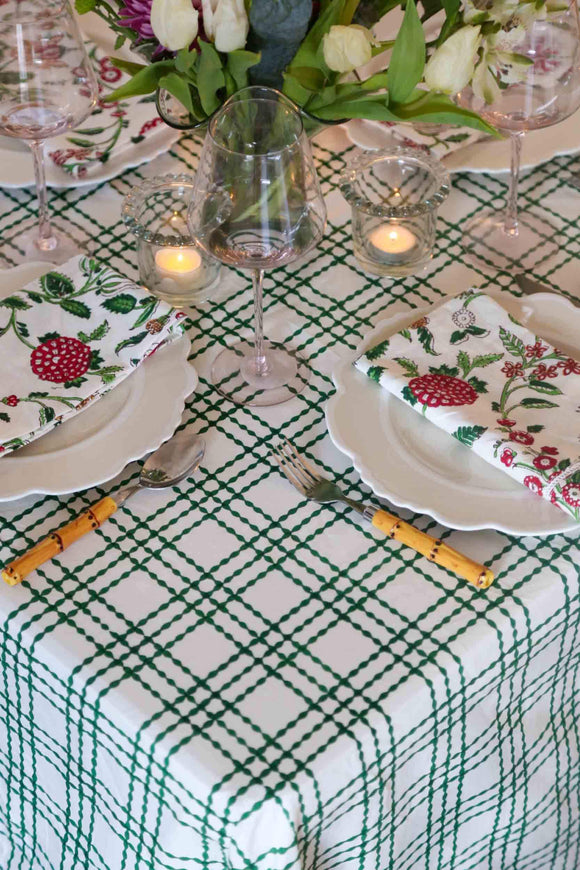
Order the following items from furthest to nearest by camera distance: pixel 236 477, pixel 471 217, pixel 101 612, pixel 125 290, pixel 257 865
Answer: pixel 471 217 → pixel 125 290 → pixel 236 477 → pixel 101 612 → pixel 257 865

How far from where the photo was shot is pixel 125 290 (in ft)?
3.74

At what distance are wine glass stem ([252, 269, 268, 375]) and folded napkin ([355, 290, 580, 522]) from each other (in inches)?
4.3

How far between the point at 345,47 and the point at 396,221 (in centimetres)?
33

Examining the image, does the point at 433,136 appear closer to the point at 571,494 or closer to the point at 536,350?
the point at 536,350

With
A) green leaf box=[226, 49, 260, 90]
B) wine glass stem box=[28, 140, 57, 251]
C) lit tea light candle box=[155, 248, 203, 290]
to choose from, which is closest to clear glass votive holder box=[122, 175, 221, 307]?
lit tea light candle box=[155, 248, 203, 290]

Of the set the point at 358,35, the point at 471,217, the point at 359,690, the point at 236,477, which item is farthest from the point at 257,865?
the point at 471,217

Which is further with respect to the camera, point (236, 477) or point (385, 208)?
point (385, 208)

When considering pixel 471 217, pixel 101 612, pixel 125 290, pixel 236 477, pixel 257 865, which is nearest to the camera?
pixel 257 865

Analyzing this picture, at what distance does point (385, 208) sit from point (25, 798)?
0.74 m

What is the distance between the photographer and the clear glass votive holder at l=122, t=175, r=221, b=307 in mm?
1188

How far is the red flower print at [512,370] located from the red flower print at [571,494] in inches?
6.4

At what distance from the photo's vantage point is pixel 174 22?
908mm

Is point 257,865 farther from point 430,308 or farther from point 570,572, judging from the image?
point 430,308

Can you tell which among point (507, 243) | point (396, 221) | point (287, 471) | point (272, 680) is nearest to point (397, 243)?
point (396, 221)
